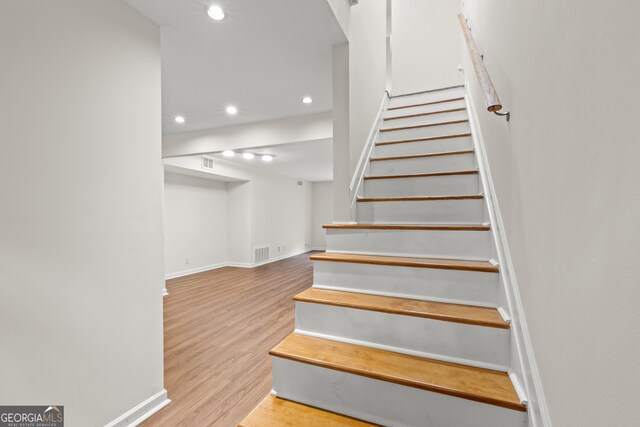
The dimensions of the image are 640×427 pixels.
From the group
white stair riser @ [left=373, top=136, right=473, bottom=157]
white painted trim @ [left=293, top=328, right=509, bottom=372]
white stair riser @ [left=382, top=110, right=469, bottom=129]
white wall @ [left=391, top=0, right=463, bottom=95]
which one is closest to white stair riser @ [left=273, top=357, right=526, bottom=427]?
white painted trim @ [left=293, top=328, right=509, bottom=372]

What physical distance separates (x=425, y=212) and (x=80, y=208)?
2007 mm

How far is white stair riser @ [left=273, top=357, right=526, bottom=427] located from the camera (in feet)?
3.12

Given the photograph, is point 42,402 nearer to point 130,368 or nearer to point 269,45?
point 130,368

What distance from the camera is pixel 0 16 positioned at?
106 centimetres

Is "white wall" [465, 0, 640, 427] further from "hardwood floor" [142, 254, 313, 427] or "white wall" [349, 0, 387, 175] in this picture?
"hardwood floor" [142, 254, 313, 427]

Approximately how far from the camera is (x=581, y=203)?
0.64m

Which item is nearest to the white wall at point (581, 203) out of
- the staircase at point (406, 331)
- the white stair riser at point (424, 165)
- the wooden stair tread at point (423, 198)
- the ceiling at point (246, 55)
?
the staircase at point (406, 331)

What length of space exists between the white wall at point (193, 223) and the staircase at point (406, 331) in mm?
4453

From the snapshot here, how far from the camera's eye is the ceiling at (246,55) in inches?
65.1

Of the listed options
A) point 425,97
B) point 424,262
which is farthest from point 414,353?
point 425,97

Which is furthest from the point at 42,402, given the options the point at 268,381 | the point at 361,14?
the point at 361,14

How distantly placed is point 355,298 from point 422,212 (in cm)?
84

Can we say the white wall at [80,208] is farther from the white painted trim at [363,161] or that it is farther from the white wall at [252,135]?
the white wall at [252,135]

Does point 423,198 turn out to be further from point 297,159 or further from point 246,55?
point 297,159
